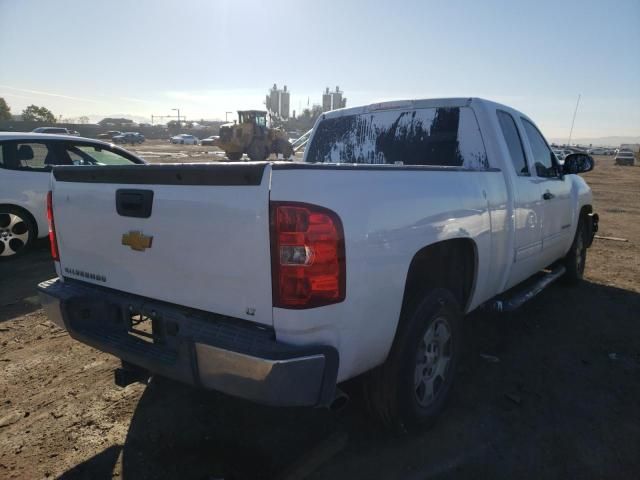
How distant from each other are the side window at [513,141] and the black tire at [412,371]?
5.33ft

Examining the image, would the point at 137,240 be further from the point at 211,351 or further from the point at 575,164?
the point at 575,164

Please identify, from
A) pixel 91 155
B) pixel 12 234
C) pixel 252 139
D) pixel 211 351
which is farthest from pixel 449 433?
pixel 252 139

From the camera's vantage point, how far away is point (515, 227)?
3396 mm

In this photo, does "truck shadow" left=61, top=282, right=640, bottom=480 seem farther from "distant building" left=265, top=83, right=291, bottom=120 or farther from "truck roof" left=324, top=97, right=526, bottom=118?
"distant building" left=265, top=83, right=291, bottom=120

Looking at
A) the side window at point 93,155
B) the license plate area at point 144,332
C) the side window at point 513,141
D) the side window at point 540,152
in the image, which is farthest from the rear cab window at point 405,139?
the side window at point 93,155

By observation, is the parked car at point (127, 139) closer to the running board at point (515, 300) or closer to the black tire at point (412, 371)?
the running board at point (515, 300)

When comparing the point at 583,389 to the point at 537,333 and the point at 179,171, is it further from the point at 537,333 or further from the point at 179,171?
the point at 179,171

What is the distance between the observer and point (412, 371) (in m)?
2.39

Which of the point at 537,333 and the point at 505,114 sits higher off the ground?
the point at 505,114

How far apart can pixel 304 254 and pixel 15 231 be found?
597 cm

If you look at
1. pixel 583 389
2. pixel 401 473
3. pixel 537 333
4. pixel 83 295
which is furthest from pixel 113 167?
pixel 537 333

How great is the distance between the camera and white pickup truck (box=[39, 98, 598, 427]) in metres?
1.80

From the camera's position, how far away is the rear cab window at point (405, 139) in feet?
11.4

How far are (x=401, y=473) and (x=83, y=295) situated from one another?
202 centimetres
